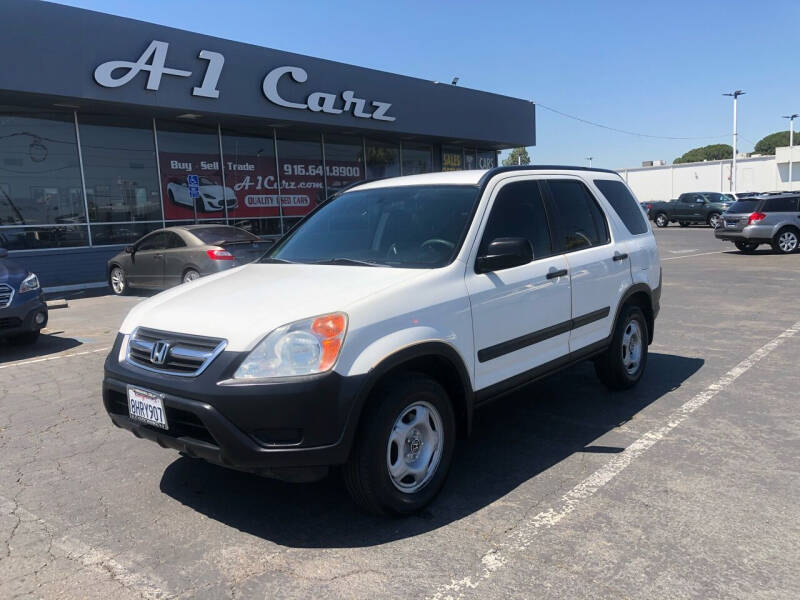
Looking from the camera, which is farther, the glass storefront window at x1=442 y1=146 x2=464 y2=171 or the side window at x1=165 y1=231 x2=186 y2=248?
the glass storefront window at x1=442 y1=146 x2=464 y2=171

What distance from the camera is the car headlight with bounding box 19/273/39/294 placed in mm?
7629

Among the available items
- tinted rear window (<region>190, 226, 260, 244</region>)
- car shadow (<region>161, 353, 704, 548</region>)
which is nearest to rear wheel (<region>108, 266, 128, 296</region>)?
tinted rear window (<region>190, 226, 260, 244</region>)

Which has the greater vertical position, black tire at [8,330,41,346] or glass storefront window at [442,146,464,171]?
glass storefront window at [442,146,464,171]

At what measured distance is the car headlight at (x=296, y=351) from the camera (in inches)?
116

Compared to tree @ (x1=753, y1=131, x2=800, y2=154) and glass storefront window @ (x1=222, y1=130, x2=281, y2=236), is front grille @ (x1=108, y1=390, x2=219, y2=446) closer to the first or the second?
glass storefront window @ (x1=222, y1=130, x2=281, y2=236)

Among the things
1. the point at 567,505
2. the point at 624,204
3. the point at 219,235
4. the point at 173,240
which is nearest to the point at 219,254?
the point at 219,235

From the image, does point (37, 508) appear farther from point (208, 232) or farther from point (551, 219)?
point (208, 232)

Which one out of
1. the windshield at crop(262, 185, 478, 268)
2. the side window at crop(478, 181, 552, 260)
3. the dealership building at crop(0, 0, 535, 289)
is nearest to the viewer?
the windshield at crop(262, 185, 478, 268)

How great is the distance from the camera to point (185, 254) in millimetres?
11531

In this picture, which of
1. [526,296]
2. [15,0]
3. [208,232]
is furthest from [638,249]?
[15,0]

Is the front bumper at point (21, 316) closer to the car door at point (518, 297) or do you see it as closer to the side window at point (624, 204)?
the car door at point (518, 297)

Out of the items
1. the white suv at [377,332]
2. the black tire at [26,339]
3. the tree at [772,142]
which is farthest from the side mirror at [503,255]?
the tree at [772,142]

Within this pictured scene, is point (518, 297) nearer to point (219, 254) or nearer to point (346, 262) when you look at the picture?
point (346, 262)

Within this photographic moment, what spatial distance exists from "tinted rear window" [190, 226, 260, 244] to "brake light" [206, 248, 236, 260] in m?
0.22
